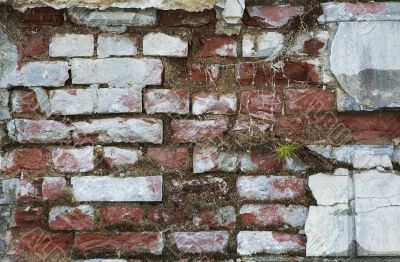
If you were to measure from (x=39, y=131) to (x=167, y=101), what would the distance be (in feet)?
1.43

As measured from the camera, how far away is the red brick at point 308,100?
1.82m

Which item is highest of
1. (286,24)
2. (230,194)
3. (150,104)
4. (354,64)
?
(286,24)

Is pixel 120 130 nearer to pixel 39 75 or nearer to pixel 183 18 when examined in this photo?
pixel 39 75

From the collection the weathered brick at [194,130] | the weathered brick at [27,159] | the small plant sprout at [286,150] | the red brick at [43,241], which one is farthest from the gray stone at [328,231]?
the weathered brick at [27,159]

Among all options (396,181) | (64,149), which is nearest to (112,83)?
(64,149)

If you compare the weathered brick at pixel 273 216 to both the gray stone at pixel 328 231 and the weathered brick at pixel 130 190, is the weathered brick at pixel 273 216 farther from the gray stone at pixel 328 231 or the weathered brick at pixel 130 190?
the weathered brick at pixel 130 190

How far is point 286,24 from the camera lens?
1.83m

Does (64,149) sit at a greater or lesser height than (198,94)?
lesser

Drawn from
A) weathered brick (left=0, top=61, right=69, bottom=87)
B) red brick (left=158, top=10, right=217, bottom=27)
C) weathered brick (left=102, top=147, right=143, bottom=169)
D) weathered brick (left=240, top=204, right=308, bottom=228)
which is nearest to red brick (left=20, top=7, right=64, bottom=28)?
weathered brick (left=0, top=61, right=69, bottom=87)

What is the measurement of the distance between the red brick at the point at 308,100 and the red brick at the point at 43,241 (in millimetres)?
851

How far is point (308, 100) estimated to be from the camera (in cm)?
182

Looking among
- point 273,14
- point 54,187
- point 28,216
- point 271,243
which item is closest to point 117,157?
point 54,187

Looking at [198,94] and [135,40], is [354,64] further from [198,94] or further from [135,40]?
[135,40]

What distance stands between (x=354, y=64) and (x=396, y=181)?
405 millimetres
